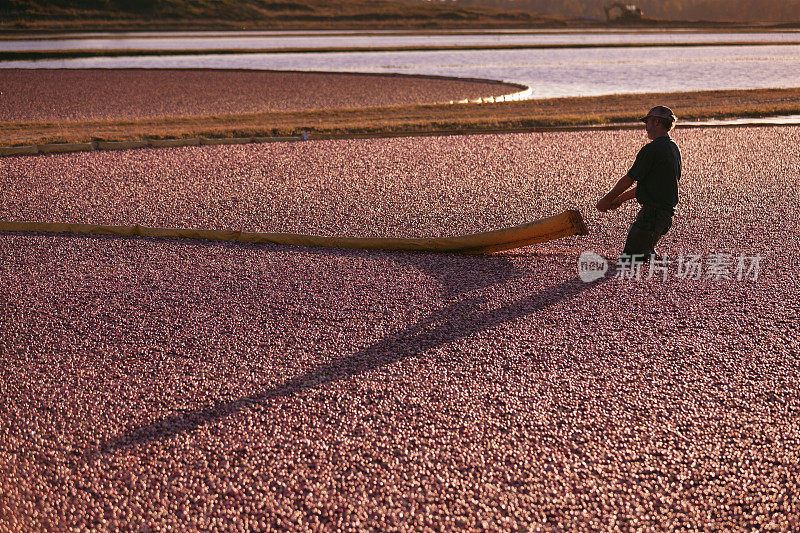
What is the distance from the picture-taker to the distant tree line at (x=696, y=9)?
15850cm

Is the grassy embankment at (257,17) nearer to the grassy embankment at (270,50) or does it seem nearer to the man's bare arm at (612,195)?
the grassy embankment at (270,50)

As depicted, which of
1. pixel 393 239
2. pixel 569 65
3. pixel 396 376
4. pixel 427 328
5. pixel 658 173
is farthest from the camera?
pixel 569 65

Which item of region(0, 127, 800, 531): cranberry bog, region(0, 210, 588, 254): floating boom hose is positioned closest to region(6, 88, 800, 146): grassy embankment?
region(0, 127, 800, 531): cranberry bog

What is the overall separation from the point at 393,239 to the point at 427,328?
1.92 m

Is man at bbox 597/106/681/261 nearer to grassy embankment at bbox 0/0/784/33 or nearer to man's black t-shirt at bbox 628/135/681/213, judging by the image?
man's black t-shirt at bbox 628/135/681/213

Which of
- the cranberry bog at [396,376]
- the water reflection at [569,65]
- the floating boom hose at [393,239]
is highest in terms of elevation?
the water reflection at [569,65]

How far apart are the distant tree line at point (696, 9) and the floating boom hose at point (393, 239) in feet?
519

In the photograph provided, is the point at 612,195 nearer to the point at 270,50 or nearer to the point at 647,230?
the point at 647,230

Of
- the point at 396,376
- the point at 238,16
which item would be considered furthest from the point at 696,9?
the point at 396,376

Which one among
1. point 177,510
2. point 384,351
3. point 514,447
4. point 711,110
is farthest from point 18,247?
point 711,110

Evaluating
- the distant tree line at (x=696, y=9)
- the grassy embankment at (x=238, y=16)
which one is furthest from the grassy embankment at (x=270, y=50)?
the distant tree line at (x=696, y=9)

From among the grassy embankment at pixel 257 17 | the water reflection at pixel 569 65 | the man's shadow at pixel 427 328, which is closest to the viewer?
the man's shadow at pixel 427 328

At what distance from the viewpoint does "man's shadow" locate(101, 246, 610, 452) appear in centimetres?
425

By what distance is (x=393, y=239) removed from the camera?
7.25 meters
